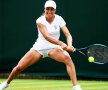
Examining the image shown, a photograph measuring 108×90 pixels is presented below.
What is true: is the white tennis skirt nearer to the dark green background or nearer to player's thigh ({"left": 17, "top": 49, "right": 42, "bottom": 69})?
player's thigh ({"left": 17, "top": 49, "right": 42, "bottom": 69})

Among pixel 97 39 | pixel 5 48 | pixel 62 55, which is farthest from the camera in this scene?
pixel 5 48

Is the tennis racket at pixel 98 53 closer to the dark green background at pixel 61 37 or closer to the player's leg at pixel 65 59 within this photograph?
the player's leg at pixel 65 59

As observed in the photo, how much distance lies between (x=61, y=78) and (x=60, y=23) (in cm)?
478

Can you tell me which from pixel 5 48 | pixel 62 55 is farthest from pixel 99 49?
pixel 5 48

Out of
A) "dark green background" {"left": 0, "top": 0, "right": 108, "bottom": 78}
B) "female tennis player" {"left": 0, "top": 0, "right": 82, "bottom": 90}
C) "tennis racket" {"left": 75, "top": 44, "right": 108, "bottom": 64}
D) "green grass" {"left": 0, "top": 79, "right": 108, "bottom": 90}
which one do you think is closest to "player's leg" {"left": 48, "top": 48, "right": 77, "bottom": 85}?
"female tennis player" {"left": 0, "top": 0, "right": 82, "bottom": 90}

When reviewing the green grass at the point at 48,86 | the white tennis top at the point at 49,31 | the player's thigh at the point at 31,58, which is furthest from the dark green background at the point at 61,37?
the player's thigh at the point at 31,58

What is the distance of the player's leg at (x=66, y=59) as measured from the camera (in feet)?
20.3

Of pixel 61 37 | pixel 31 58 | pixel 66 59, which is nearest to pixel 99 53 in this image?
pixel 66 59

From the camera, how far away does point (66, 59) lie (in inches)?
245

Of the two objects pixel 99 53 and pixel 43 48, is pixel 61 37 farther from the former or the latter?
pixel 43 48

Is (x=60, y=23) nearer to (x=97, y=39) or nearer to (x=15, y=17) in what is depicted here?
(x=97, y=39)

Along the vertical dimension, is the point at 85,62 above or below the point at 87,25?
below

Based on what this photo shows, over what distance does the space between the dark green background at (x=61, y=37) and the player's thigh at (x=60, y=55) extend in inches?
168

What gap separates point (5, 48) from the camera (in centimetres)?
1145
